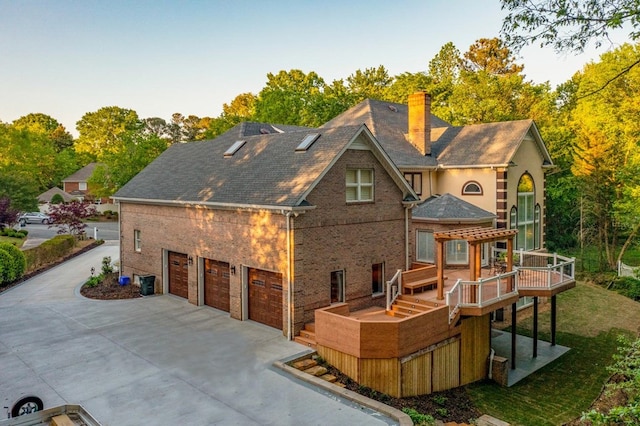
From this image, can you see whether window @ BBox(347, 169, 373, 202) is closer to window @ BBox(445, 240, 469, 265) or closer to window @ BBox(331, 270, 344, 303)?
window @ BBox(331, 270, 344, 303)

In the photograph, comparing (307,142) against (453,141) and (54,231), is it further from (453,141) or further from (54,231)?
(54,231)

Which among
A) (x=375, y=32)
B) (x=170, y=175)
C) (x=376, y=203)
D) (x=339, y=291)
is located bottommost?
(x=339, y=291)

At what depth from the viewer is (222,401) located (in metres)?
10.9

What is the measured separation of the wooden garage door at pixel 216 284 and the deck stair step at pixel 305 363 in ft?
19.5

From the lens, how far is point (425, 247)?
2211 cm

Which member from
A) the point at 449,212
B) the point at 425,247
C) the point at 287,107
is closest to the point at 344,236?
the point at 425,247

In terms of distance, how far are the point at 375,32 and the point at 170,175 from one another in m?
Answer: 15.6

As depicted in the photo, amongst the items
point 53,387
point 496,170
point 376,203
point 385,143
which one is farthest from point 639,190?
point 53,387

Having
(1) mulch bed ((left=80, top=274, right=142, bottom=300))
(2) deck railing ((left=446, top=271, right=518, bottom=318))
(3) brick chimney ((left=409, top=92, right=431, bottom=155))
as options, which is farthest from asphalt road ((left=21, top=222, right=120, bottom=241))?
(2) deck railing ((left=446, top=271, right=518, bottom=318))

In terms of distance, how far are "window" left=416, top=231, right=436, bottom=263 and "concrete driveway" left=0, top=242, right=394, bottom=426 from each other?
30.4ft

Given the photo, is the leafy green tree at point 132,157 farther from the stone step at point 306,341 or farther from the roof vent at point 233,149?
the stone step at point 306,341

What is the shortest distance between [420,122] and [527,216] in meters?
7.84

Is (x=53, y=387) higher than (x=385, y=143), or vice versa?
(x=385, y=143)

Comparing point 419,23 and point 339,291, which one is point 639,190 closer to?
point 419,23
